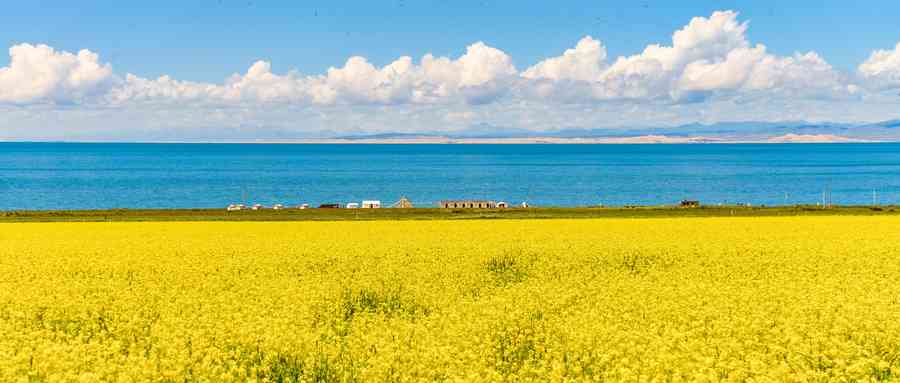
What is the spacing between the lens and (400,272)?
23.9 metres

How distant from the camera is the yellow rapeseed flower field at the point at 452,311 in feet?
43.6

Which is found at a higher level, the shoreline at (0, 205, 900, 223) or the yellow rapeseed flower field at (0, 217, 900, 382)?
the yellow rapeseed flower field at (0, 217, 900, 382)

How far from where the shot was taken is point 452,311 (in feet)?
58.5

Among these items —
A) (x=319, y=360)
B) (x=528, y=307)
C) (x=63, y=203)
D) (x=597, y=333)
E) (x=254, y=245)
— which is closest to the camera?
(x=319, y=360)

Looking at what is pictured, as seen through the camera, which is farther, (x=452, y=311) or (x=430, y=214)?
(x=430, y=214)

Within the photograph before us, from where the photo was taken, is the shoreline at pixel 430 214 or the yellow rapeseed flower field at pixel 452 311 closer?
the yellow rapeseed flower field at pixel 452 311

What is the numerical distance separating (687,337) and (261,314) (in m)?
9.41

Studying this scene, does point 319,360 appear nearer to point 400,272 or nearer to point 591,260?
point 400,272

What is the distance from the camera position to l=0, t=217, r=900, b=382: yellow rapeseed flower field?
43.6 ft

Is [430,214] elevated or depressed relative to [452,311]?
depressed

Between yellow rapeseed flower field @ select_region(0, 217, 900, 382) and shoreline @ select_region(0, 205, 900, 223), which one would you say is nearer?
yellow rapeseed flower field @ select_region(0, 217, 900, 382)

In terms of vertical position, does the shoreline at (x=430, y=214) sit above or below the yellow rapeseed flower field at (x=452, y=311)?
below

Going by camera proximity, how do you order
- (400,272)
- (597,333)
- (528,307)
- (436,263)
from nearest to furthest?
(597,333) < (528,307) < (400,272) < (436,263)

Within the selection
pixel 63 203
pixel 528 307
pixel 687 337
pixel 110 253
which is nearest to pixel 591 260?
pixel 528 307
